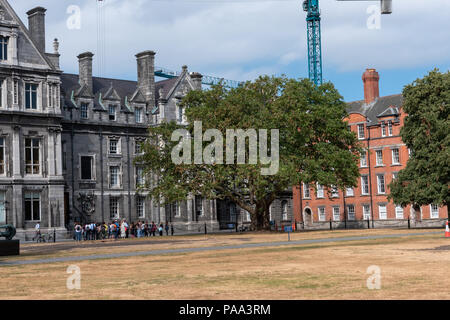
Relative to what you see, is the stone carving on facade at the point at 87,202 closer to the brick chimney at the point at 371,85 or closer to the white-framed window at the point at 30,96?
the white-framed window at the point at 30,96

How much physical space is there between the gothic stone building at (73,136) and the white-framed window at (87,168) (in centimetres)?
11

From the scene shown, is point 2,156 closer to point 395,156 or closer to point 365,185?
point 365,185

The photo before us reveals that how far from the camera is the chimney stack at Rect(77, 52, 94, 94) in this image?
241 ft

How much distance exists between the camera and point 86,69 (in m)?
73.8

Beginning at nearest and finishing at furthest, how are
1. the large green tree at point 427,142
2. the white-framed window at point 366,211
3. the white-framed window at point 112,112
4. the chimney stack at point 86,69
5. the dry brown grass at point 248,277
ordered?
1. the dry brown grass at point 248,277
2. the large green tree at point 427,142
3. the chimney stack at point 86,69
4. the white-framed window at point 112,112
5. the white-framed window at point 366,211

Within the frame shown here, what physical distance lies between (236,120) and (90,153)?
859 inches

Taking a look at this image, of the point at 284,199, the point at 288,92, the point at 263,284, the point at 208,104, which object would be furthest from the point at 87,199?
the point at 263,284

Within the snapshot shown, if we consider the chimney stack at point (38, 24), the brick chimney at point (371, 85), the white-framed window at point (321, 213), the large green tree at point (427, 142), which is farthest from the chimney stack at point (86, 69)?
the large green tree at point (427, 142)

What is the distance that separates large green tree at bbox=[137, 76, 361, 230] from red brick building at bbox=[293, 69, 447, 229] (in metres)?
17.1

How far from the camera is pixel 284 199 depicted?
300ft

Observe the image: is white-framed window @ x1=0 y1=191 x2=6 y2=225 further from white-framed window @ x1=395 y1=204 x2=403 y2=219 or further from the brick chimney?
the brick chimney

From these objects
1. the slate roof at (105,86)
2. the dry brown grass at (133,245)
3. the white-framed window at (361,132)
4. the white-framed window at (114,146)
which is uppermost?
the slate roof at (105,86)

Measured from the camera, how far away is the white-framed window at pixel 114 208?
236 ft

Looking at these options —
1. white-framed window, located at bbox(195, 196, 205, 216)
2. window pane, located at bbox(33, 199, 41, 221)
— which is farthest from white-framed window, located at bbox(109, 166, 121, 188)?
window pane, located at bbox(33, 199, 41, 221)
